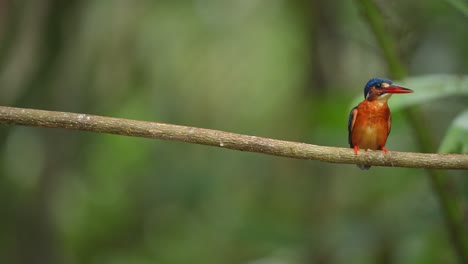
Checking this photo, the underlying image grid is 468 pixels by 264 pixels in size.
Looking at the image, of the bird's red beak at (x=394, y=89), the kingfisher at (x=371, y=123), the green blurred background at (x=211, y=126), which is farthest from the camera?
the green blurred background at (x=211, y=126)

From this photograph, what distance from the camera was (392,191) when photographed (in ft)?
17.7

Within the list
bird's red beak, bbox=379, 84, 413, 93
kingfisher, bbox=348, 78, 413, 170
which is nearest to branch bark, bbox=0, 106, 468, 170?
bird's red beak, bbox=379, 84, 413, 93

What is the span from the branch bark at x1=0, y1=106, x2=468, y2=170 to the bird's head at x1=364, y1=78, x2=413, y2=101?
71cm

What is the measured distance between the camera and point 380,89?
3.20 metres

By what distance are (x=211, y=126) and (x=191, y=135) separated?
4.58 meters

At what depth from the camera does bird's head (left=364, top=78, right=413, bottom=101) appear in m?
3.05

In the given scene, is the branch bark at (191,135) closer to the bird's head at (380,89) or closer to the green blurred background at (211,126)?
the bird's head at (380,89)

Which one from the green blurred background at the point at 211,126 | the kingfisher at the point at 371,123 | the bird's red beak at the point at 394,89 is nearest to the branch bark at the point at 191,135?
the bird's red beak at the point at 394,89

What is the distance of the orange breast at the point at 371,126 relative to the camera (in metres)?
3.42

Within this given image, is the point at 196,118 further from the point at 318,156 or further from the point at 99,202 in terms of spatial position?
the point at 318,156

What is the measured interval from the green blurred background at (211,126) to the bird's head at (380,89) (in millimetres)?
508

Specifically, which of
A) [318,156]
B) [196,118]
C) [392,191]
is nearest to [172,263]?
[196,118]

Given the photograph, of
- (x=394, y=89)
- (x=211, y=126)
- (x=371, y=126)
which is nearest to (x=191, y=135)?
(x=394, y=89)

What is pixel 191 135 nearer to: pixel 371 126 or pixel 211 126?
pixel 371 126
